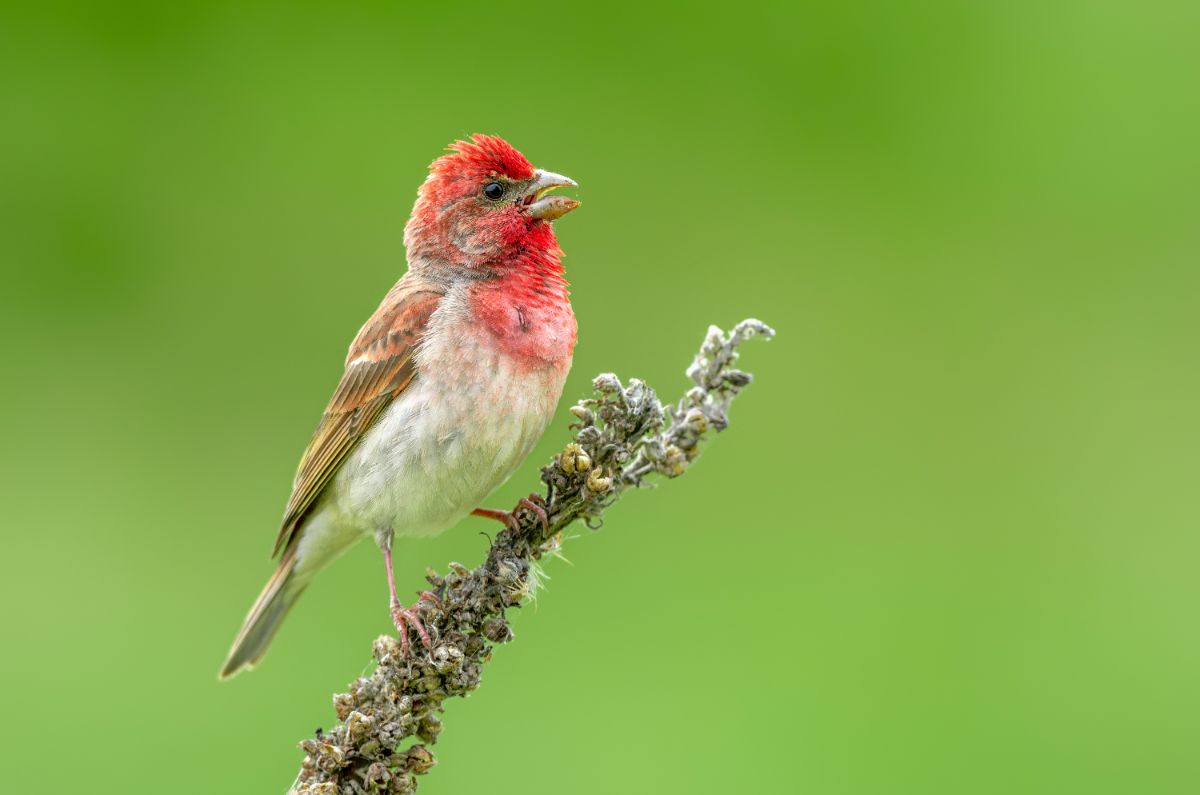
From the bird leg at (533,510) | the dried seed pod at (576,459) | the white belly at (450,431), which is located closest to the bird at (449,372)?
the white belly at (450,431)

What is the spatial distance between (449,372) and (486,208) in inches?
20.5

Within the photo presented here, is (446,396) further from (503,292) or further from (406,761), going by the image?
(406,761)

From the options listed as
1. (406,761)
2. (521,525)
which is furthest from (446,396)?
(406,761)

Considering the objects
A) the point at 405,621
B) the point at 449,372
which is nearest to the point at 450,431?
the point at 449,372

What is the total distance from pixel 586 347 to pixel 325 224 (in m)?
1.55

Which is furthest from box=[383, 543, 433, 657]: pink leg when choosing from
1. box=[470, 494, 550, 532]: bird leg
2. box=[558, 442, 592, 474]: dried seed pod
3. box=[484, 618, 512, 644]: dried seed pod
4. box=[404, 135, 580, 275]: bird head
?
box=[404, 135, 580, 275]: bird head

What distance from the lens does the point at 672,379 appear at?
6.23m

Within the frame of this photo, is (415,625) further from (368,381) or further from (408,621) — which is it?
(368,381)

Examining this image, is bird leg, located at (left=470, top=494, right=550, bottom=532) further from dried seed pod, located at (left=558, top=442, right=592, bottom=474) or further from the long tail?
the long tail

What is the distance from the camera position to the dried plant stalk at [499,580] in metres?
3.12

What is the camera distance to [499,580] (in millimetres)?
3494

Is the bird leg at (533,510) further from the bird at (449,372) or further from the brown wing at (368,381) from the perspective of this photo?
the brown wing at (368,381)

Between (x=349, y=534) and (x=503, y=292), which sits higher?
(x=503, y=292)

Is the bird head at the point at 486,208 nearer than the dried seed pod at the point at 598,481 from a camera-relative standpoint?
No
